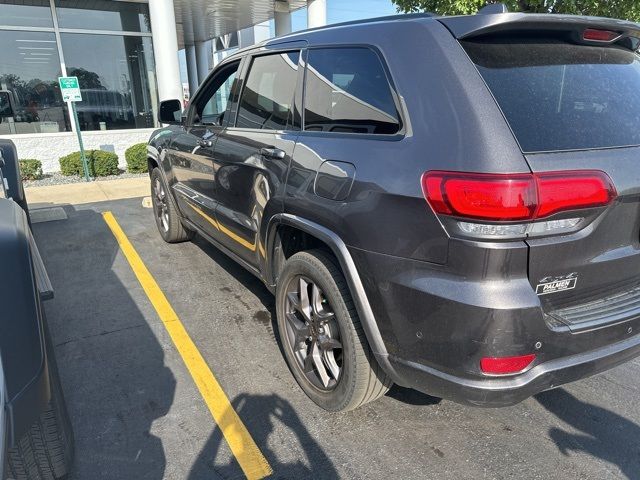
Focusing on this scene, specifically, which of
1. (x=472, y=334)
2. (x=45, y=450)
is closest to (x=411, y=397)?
(x=472, y=334)

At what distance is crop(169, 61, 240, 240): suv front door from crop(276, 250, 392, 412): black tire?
151 cm

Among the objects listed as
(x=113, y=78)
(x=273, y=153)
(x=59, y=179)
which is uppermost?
(x=113, y=78)

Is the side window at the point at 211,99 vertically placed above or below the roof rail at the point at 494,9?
below

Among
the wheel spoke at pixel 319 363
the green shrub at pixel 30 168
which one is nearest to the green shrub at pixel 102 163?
the green shrub at pixel 30 168

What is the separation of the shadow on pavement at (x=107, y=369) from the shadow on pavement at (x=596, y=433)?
2.06 metres

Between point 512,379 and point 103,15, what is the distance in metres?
12.3

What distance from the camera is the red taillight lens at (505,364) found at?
1.79 m

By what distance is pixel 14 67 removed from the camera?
401 inches

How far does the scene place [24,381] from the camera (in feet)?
5.37

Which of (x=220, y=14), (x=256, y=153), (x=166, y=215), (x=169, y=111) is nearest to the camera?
(x=256, y=153)

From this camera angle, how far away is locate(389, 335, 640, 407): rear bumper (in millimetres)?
1830

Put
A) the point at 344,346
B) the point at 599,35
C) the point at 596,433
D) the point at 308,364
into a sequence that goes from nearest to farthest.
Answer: the point at 599,35 → the point at 344,346 → the point at 596,433 → the point at 308,364

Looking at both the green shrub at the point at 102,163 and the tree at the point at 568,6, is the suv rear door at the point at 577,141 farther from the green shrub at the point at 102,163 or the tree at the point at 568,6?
the green shrub at the point at 102,163

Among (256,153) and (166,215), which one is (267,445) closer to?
(256,153)
